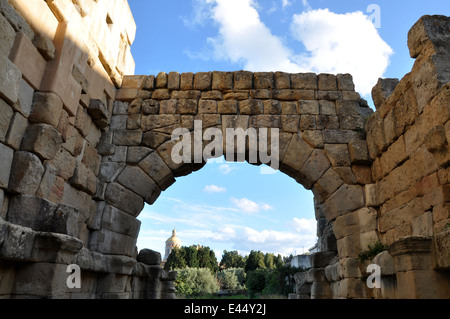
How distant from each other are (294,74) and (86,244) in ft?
13.4

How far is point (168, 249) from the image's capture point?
67750mm

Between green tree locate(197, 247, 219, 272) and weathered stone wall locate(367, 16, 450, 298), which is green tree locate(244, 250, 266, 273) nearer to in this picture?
green tree locate(197, 247, 219, 272)

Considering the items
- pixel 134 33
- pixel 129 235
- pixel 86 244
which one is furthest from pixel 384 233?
pixel 134 33

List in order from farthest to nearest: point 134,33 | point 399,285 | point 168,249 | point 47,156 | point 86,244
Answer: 1. point 168,249
2. point 134,33
3. point 86,244
4. point 47,156
5. point 399,285

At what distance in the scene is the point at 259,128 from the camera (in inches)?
200

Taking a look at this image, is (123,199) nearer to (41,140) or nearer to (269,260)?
(41,140)

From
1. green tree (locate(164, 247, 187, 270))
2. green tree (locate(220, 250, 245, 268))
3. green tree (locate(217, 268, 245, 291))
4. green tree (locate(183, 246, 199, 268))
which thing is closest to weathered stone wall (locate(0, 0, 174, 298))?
green tree (locate(217, 268, 245, 291))

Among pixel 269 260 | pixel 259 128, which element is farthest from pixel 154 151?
pixel 269 260

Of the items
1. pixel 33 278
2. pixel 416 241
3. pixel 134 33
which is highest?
pixel 134 33

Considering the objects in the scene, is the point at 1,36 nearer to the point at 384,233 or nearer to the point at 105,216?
the point at 105,216

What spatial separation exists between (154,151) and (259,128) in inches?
64.5

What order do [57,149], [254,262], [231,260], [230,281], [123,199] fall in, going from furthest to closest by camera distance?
[231,260] < [254,262] < [230,281] < [123,199] < [57,149]

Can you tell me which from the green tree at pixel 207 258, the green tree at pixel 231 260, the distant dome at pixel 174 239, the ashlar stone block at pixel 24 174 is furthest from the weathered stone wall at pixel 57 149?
the distant dome at pixel 174 239

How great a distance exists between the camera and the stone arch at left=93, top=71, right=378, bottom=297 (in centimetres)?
480
